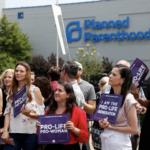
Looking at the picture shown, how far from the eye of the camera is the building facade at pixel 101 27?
20.8 meters

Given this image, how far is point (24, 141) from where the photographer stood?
345 cm

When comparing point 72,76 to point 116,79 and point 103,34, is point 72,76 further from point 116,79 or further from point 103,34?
point 103,34

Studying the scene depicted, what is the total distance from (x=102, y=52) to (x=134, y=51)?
2801 millimetres

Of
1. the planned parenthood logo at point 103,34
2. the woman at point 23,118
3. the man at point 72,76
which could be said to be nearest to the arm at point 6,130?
the woman at point 23,118

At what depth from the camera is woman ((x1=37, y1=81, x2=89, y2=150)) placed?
300 centimetres

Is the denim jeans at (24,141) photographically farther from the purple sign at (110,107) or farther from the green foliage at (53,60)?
the green foliage at (53,60)

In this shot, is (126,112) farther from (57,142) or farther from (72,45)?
(72,45)

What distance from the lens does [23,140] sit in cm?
347

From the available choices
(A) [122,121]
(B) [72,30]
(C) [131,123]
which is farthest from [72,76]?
(B) [72,30]

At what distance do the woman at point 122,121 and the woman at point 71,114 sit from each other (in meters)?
0.32

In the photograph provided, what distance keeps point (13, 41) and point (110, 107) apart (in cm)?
1929

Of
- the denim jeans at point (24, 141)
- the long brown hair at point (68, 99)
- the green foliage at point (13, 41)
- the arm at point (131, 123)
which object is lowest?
the denim jeans at point (24, 141)

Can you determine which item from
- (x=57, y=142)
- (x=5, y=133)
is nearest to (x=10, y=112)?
(x=5, y=133)

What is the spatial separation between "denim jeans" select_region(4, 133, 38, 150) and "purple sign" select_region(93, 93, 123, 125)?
45.2 inches
